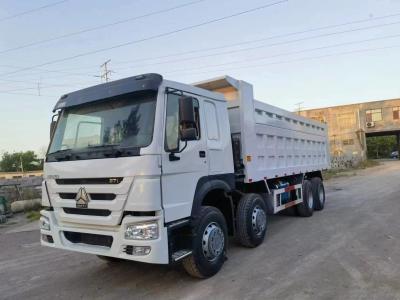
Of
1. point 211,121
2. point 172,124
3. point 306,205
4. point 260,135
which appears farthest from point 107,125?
point 306,205

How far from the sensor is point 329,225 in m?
8.45

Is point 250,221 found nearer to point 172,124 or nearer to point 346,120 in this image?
point 172,124

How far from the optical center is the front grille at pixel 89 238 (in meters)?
4.71

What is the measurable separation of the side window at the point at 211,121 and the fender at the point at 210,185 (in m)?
0.63

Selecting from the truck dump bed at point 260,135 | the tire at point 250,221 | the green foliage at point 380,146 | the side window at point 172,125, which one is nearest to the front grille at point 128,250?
the side window at point 172,125

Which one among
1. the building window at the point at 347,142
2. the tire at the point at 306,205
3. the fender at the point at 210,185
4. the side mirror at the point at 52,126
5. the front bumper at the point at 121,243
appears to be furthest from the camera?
the building window at the point at 347,142

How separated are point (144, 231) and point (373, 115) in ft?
160

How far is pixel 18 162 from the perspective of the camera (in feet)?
343

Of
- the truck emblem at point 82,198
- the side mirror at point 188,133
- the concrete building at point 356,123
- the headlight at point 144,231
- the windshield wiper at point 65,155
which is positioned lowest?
the headlight at point 144,231

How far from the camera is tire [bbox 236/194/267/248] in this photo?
20.9ft

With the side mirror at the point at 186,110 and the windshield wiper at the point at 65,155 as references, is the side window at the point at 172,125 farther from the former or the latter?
Answer: the windshield wiper at the point at 65,155

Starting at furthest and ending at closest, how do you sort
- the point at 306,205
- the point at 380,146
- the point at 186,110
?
the point at 380,146 → the point at 306,205 → the point at 186,110

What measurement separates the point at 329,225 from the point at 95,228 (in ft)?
18.8

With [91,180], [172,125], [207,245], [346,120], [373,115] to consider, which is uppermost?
[373,115]
